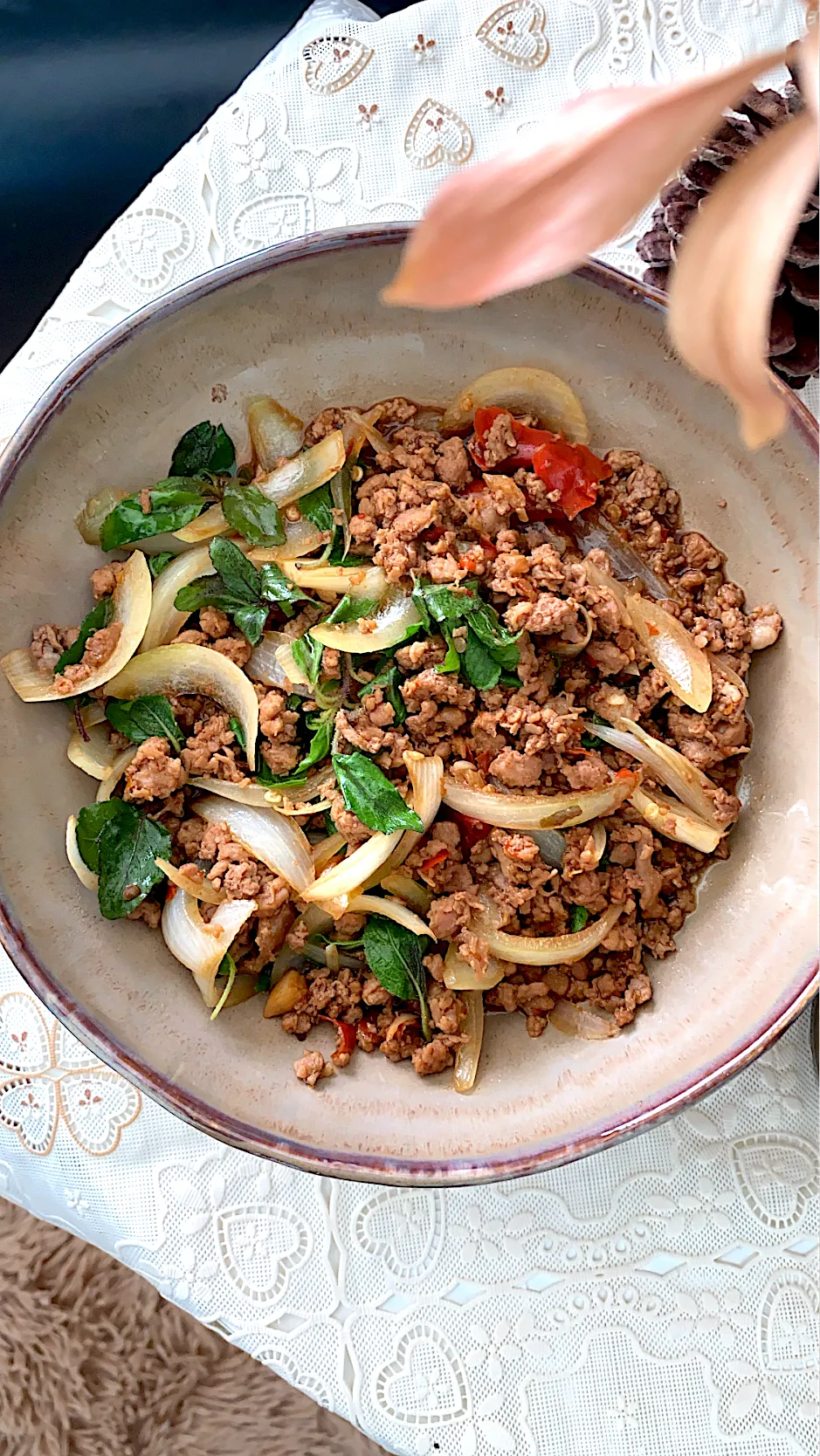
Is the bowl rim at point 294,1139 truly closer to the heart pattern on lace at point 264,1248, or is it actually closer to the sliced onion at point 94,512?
Result: the sliced onion at point 94,512

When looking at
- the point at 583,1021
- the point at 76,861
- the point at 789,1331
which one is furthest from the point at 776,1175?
the point at 76,861

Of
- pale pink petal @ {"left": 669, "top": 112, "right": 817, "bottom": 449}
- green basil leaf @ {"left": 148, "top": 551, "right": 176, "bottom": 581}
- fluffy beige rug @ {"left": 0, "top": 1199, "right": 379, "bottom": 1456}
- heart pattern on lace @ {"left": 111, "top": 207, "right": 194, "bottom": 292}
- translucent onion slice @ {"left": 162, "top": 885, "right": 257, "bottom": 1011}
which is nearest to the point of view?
pale pink petal @ {"left": 669, "top": 112, "right": 817, "bottom": 449}

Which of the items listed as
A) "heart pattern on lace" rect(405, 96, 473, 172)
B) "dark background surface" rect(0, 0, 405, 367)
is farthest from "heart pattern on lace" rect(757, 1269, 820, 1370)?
"dark background surface" rect(0, 0, 405, 367)

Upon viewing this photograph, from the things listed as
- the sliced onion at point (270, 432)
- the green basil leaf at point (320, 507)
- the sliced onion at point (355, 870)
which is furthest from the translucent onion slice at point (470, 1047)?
the sliced onion at point (270, 432)

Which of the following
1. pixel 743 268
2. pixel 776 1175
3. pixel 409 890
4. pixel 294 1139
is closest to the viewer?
pixel 743 268

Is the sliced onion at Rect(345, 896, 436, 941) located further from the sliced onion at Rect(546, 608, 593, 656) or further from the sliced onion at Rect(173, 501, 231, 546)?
the sliced onion at Rect(173, 501, 231, 546)

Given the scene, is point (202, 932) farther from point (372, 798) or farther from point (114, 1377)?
point (114, 1377)

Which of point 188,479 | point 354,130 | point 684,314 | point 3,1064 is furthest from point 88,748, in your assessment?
point 684,314
